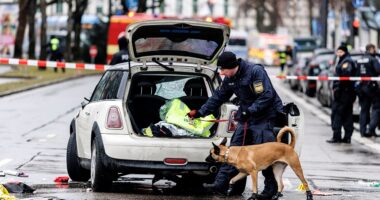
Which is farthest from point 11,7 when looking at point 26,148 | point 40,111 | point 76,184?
point 76,184

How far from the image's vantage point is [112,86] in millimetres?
12562

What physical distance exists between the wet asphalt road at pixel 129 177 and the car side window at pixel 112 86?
0.99m

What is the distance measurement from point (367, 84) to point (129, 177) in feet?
27.1

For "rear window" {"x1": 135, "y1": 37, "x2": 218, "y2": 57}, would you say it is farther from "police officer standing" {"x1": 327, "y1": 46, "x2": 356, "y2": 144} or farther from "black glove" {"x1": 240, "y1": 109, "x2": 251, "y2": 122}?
"police officer standing" {"x1": 327, "y1": 46, "x2": 356, "y2": 144}

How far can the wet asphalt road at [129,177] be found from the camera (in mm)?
12336

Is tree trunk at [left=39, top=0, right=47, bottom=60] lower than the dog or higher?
lower

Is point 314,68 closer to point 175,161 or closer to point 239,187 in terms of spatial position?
point 239,187

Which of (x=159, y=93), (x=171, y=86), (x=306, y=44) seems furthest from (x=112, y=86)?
(x=306, y=44)

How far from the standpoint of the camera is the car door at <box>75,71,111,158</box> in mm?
12609

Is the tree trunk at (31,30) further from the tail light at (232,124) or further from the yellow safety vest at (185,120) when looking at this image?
the tail light at (232,124)

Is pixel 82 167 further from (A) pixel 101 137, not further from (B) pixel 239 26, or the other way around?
(B) pixel 239 26

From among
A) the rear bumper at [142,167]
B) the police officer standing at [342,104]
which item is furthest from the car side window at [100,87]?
the police officer standing at [342,104]

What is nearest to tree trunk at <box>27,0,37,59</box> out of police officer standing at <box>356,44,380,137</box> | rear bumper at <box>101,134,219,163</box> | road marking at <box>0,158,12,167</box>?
police officer standing at <box>356,44,380,137</box>

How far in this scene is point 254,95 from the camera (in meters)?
11.6
